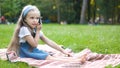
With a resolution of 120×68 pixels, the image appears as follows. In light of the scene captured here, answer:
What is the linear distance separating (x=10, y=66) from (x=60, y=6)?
47438 millimetres

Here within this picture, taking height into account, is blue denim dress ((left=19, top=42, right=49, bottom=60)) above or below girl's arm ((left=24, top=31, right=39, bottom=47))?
below

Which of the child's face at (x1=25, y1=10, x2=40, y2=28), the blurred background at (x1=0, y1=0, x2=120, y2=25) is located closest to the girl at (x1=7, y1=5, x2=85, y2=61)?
the child's face at (x1=25, y1=10, x2=40, y2=28)

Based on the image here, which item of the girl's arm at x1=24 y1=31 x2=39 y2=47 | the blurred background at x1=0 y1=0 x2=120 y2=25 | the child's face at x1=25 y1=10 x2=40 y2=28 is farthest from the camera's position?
the blurred background at x1=0 y1=0 x2=120 y2=25

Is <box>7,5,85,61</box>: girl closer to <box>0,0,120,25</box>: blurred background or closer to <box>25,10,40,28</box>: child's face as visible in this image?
<box>25,10,40,28</box>: child's face

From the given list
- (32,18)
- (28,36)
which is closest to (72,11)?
(32,18)

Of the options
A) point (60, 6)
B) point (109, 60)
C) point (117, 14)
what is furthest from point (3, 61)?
point (117, 14)

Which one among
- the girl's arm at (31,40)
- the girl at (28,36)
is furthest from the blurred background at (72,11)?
the girl's arm at (31,40)

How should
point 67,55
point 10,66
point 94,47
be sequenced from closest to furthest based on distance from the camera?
point 10,66, point 67,55, point 94,47

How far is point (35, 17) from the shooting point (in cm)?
718

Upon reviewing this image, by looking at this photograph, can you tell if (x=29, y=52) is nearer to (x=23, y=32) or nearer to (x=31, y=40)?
(x=31, y=40)

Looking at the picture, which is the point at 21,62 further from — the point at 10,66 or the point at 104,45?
the point at 104,45

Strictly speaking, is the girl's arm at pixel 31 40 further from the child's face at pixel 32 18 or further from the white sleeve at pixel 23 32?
the child's face at pixel 32 18

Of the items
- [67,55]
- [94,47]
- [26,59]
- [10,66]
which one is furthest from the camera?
[94,47]

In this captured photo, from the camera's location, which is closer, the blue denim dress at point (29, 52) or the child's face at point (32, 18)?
the blue denim dress at point (29, 52)
